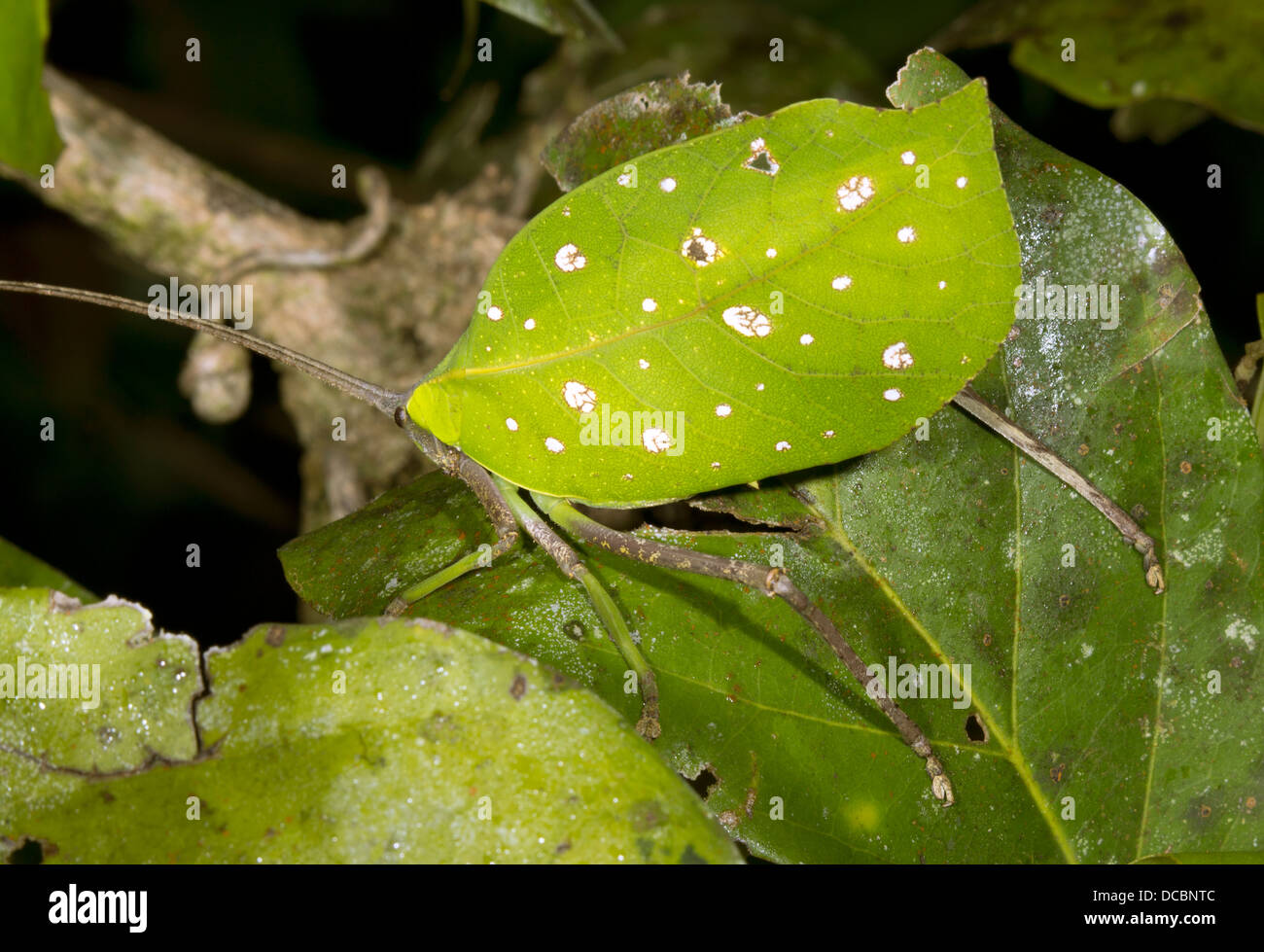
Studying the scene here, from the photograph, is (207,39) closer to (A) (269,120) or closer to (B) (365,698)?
(A) (269,120)

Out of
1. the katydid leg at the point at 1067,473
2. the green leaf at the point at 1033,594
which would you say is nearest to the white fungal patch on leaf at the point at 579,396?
the green leaf at the point at 1033,594

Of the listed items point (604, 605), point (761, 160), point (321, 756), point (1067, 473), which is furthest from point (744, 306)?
point (321, 756)

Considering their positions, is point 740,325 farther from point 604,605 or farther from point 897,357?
point 604,605

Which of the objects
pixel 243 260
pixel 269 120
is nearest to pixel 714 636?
pixel 243 260

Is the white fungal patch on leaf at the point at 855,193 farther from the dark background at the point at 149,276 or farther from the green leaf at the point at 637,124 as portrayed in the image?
the dark background at the point at 149,276

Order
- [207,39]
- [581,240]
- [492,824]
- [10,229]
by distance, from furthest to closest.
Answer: [207,39]
[10,229]
[581,240]
[492,824]
